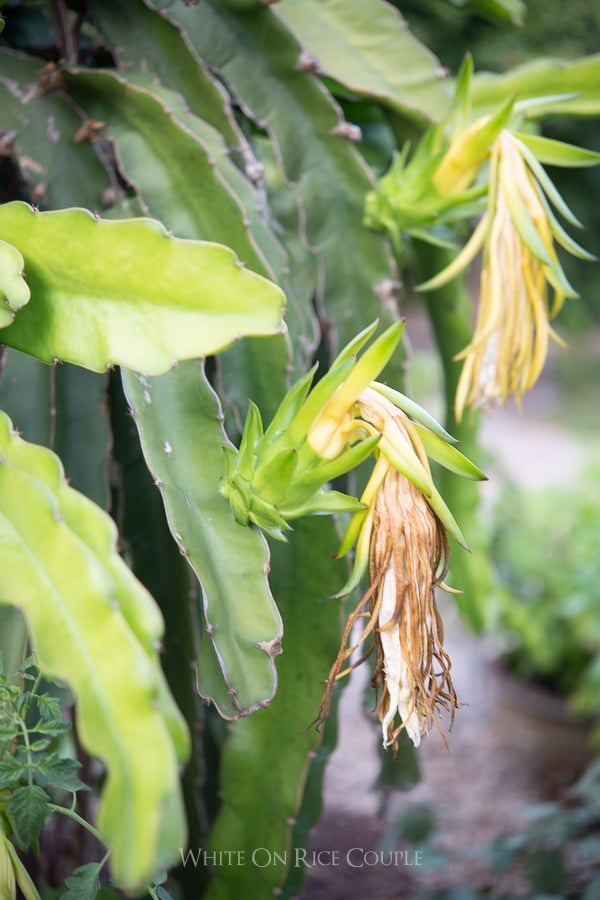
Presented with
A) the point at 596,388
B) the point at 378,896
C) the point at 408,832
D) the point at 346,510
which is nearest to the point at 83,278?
the point at 346,510

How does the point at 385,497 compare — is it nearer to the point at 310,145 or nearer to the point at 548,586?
the point at 310,145

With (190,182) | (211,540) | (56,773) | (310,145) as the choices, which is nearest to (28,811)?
(56,773)

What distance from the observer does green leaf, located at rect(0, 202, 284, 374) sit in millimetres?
438

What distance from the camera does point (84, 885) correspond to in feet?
1.52

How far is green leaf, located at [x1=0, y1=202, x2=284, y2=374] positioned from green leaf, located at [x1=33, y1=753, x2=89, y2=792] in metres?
0.21

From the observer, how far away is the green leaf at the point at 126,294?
438 mm

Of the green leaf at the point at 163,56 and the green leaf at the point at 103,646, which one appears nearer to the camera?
the green leaf at the point at 103,646

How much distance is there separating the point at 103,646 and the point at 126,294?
0.20 m

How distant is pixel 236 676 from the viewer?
474mm

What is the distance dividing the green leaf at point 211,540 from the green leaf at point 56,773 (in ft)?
0.26

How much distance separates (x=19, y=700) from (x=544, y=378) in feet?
18.3

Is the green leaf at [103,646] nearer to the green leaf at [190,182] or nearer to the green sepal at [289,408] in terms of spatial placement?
the green sepal at [289,408]

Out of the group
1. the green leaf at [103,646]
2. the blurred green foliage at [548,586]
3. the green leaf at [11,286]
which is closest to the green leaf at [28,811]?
the green leaf at [103,646]

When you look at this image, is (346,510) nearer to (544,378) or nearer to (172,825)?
(172,825)
